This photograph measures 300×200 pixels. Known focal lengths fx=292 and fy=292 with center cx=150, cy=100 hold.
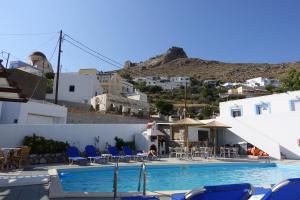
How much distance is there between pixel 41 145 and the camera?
15.1 meters

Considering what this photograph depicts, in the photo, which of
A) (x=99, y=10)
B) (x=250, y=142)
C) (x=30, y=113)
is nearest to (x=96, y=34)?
(x=99, y=10)

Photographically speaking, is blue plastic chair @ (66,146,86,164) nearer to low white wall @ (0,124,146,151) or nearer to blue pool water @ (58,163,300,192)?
blue pool water @ (58,163,300,192)

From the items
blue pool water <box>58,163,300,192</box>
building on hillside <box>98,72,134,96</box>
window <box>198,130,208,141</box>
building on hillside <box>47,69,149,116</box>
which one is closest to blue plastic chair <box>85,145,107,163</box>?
blue pool water <box>58,163,300,192</box>

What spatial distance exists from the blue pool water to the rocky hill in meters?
86.4

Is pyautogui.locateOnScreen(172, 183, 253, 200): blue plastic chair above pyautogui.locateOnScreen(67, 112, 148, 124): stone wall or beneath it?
beneath

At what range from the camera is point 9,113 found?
18688mm

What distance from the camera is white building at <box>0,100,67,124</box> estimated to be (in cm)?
1862

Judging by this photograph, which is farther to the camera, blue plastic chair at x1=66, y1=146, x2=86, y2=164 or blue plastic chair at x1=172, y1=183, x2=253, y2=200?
blue plastic chair at x1=66, y1=146, x2=86, y2=164

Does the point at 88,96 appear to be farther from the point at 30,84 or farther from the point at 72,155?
the point at 72,155

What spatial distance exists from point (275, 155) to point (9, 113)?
18.0m

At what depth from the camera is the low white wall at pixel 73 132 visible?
49.8 feet

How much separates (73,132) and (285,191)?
1523cm

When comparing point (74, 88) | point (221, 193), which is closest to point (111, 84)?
point (74, 88)

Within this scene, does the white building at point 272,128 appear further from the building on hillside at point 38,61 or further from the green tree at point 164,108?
the building on hillside at point 38,61
